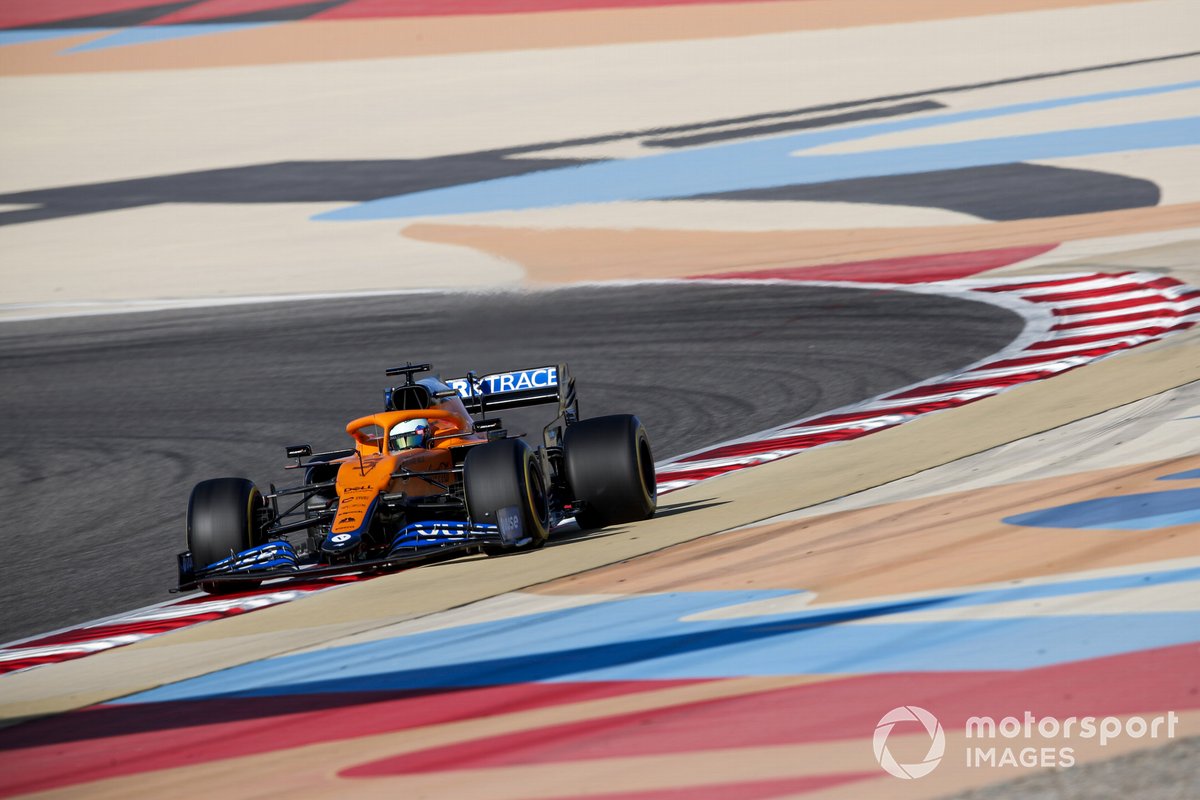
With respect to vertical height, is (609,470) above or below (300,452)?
below

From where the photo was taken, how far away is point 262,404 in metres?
15.4

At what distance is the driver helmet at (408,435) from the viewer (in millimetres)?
9555

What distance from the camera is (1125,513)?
7238mm

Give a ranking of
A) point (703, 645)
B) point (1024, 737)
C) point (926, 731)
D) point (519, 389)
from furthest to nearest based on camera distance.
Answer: point (519, 389)
point (703, 645)
point (926, 731)
point (1024, 737)

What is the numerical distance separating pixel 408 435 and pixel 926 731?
17.5 ft

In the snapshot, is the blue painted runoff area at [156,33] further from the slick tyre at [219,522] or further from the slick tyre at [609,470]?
the slick tyre at [609,470]

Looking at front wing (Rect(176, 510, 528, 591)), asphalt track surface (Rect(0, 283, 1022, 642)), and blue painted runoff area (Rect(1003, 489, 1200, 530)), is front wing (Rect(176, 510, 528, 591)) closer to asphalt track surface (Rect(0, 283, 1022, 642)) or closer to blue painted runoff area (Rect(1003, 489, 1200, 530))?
asphalt track surface (Rect(0, 283, 1022, 642))

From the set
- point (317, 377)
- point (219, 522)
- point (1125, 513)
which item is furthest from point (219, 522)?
point (317, 377)

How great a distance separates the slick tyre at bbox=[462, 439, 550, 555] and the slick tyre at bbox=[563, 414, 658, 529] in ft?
2.27

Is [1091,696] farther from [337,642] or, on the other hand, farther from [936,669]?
[337,642]

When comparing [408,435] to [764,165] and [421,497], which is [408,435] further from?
[764,165]

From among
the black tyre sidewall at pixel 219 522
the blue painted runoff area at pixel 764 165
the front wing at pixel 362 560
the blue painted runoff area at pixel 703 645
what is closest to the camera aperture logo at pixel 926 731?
the blue painted runoff area at pixel 703 645

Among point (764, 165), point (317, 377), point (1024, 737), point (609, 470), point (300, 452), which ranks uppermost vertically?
point (764, 165)

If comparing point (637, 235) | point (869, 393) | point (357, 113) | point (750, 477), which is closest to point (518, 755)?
point (750, 477)
